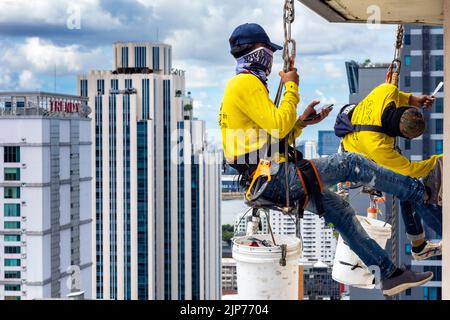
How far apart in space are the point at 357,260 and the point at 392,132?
23.3 inches

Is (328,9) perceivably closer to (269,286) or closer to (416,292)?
(269,286)

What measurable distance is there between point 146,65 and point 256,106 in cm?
690

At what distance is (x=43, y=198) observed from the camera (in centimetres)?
2025

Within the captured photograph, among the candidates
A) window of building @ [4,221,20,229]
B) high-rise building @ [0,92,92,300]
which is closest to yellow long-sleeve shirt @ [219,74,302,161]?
high-rise building @ [0,92,92,300]

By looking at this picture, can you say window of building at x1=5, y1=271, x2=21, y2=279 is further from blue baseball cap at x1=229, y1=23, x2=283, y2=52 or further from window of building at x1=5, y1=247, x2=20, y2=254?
blue baseball cap at x1=229, y1=23, x2=283, y2=52

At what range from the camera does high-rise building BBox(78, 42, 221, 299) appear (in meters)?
14.4

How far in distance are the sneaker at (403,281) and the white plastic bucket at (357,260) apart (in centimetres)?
26

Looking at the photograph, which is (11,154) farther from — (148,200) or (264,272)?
(264,272)

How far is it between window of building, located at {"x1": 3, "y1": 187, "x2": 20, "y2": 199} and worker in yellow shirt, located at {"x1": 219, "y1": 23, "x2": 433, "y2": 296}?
18.5 m

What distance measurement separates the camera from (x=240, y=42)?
8.36ft

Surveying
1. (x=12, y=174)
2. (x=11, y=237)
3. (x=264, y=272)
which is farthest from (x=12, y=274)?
(x=264, y=272)
